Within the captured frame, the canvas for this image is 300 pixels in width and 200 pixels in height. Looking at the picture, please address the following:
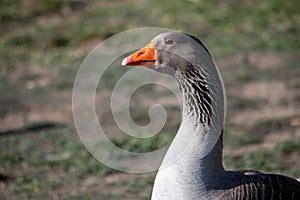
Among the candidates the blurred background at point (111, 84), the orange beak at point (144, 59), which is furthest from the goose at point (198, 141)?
the blurred background at point (111, 84)

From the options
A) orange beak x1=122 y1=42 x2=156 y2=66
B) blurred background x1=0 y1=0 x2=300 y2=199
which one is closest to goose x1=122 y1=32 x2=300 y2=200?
orange beak x1=122 y1=42 x2=156 y2=66

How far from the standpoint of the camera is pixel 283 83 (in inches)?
381

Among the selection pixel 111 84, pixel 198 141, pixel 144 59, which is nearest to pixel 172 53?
pixel 144 59

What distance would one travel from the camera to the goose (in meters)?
5.17

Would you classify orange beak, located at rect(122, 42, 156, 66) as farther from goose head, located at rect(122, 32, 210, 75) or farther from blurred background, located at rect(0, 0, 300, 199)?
blurred background, located at rect(0, 0, 300, 199)

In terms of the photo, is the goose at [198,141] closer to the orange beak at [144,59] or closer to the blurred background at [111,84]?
the orange beak at [144,59]

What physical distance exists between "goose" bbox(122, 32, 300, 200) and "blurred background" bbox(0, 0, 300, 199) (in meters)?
1.87

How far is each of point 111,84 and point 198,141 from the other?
4.71 meters

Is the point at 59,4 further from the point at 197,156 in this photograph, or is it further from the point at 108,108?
the point at 197,156

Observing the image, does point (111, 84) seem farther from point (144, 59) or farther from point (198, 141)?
point (198, 141)

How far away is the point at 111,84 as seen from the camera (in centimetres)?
991

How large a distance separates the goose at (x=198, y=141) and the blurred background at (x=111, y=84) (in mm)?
1874

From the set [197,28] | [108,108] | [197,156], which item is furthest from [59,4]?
[197,156]

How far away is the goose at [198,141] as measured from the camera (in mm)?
5172
